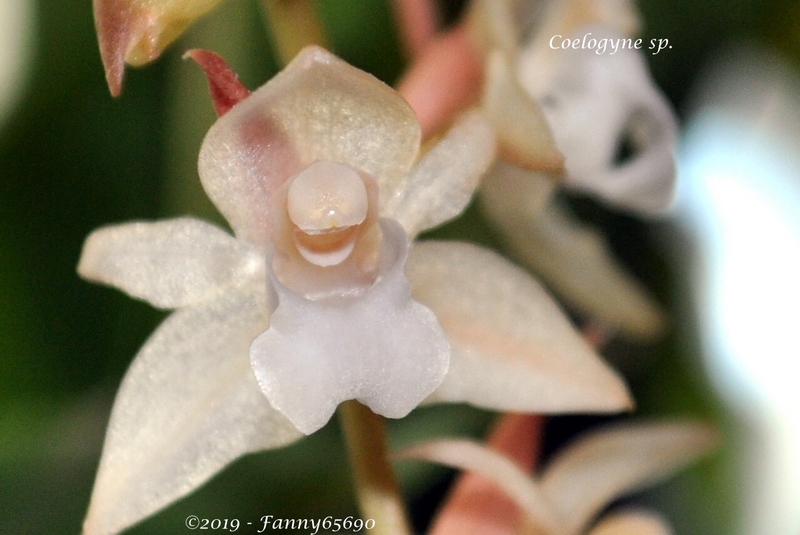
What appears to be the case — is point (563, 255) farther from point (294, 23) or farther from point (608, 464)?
point (294, 23)

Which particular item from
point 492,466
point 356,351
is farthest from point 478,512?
point 356,351

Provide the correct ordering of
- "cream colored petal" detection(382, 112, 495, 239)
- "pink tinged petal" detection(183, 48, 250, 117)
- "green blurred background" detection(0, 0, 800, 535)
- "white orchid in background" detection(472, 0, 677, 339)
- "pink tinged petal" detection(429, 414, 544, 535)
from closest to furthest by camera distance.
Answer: "pink tinged petal" detection(183, 48, 250, 117), "cream colored petal" detection(382, 112, 495, 239), "pink tinged petal" detection(429, 414, 544, 535), "white orchid in background" detection(472, 0, 677, 339), "green blurred background" detection(0, 0, 800, 535)

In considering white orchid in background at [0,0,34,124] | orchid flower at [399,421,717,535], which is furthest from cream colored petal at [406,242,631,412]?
white orchid in background at [0,0,34,124]

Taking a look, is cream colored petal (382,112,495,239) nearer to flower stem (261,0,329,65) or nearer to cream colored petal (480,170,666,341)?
flower stem (261,0,329,65)

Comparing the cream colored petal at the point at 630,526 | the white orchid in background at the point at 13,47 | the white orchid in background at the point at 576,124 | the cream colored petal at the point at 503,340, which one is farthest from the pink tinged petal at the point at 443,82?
the white orchid in background at the point at 13,47

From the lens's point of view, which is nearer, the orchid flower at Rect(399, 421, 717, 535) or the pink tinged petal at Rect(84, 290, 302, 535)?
the pink tinged petal at Rect(84, 290, 302, 535)
